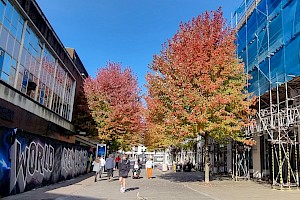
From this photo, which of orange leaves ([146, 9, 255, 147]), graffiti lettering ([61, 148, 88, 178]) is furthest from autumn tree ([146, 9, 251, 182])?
graffiti lettering ([61, 148, 88, 178])

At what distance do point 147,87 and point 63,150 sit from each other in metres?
6.46

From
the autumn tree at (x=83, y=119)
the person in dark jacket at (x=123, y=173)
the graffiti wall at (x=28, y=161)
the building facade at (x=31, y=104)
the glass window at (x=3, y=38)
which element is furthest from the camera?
the autumn tree at (x=83, y=119)

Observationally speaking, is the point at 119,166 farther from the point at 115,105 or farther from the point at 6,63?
the point at 115,105

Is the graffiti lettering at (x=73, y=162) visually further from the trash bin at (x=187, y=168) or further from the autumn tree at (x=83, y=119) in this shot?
the trash bin at (x=187, y=168)

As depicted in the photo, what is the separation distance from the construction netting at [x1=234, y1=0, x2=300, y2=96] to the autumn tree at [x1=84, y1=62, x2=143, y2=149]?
12744mm

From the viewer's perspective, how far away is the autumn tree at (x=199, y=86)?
17.2 m

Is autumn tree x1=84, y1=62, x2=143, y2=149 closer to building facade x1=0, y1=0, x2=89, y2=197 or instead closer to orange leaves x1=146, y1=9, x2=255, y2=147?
building facade x1=0, y1=0, x2=89, y2=197

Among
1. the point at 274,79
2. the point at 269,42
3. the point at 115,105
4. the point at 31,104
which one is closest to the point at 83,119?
the point at 115,105

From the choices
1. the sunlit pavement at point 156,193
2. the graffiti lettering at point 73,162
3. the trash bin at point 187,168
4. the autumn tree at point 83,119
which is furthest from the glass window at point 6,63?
the trash bin at point 187,168

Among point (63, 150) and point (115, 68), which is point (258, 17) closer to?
point (63, 150)

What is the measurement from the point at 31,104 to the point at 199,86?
35.3 feet

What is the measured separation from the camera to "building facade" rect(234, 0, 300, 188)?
51.7ft

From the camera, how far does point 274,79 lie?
17781mm

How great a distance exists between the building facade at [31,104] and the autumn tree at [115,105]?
4.16 meters
